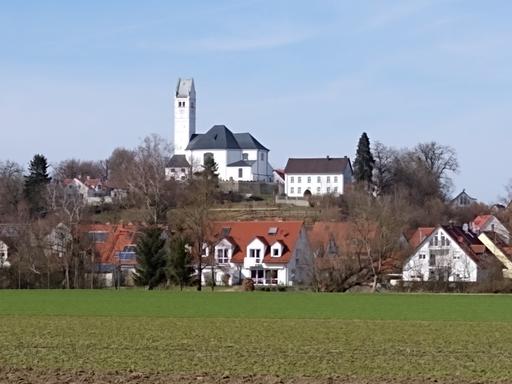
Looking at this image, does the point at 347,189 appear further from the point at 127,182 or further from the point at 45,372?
the point at 45,372

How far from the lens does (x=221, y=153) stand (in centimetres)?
17050

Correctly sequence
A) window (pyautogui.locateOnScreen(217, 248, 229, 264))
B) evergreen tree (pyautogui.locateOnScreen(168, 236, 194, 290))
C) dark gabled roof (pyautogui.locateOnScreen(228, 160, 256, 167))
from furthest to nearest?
dark gabled roof (pyautogui.locateOnScreen(228, 160, 256, 167))
window (pyautogui.locateOnScreen(217, 248, 229, 264))
evergreen tree (pyautogui.locateOnScreen(168, 236, 194, 290))

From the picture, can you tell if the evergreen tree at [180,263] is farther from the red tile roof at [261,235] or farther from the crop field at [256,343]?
the crop field at [256,343]

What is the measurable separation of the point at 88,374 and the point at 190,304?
34.6 metres

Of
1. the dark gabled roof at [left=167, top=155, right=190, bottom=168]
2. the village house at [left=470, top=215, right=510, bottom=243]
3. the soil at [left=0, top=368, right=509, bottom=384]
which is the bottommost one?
the soil at [left=0, top=368, right=509, bottom=384]

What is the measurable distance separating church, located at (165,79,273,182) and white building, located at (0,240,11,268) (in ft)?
218

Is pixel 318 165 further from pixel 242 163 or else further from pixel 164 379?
pixel 164 379

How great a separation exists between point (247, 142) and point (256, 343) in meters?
145

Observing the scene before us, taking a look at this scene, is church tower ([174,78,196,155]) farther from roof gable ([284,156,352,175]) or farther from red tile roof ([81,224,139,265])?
red tile roof ([81,224,139,265])

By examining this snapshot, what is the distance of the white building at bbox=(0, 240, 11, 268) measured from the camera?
87.2m

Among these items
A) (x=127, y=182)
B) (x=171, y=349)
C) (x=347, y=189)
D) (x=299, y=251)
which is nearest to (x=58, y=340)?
(x=171, y=349)

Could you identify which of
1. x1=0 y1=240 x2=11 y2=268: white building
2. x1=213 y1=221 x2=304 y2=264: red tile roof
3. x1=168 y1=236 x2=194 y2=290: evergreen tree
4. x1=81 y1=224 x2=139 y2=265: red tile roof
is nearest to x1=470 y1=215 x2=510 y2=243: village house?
x1=213 y1=221 x2=304 y2=264: red tile roof

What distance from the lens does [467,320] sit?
4219cm

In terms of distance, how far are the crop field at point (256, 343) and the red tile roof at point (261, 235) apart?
45049 millimetres
